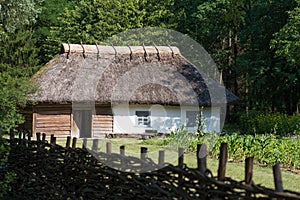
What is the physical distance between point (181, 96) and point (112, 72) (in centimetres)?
370

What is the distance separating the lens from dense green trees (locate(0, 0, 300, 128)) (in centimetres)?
2372

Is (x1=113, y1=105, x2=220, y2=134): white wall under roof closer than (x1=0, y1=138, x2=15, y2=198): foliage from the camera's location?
No

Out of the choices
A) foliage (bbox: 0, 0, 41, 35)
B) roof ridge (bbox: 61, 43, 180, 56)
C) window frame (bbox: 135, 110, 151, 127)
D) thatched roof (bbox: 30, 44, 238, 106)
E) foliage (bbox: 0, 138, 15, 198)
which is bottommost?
foliage (bbox: 0, 138, 15, 198)

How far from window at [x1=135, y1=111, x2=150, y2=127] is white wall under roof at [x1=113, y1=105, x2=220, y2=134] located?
5.7 inches

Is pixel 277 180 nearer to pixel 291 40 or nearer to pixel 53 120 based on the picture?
pixel 53 120

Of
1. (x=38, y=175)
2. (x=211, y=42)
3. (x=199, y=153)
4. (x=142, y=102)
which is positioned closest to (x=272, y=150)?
(x=38, y=175)

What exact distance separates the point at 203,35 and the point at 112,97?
13.3 meters

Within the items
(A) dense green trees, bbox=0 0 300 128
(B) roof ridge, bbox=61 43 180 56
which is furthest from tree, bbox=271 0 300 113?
(B) roof ridge, bbox=61 43 180 56

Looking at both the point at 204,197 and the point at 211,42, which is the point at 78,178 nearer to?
the point at 204,197

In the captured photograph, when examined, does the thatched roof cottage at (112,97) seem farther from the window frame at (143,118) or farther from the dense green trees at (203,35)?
the dense green trees at (203,35)

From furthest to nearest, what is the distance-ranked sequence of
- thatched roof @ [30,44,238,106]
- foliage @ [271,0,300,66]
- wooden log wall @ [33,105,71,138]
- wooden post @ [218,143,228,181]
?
1. thatched roof @ [30,44,238,106]
2. wooden log wall @ [33,105,71,138]
3. foliage @ [271,0,300,66]
4. wooden post @ [218,143,228,181]

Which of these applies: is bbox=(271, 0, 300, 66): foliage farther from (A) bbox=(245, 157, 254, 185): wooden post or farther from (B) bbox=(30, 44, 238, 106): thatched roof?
(A) bbox=(245, 157, 254, 185): wooden post

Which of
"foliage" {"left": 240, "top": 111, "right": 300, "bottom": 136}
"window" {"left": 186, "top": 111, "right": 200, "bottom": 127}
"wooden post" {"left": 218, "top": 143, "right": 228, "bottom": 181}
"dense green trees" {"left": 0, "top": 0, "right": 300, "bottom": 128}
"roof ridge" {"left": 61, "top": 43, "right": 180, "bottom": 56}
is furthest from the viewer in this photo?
"roof ridge" {"left": 61, "top": 43, "right": 180, "bottom": 56}

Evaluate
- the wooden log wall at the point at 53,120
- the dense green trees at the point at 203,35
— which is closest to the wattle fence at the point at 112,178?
the dense green trees at the point at 203,35
